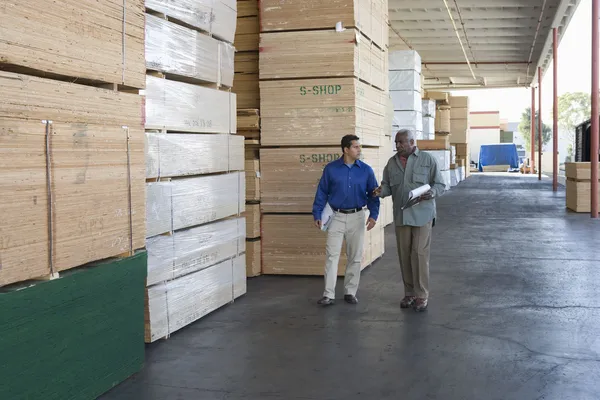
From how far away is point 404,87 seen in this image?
19594 millimetres

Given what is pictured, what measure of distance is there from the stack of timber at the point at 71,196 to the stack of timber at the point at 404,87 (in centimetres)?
1511

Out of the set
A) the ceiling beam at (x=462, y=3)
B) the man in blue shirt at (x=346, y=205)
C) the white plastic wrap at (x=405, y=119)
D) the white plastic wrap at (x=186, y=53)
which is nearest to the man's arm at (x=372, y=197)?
the man in blue shirt at (x=346, y=205)

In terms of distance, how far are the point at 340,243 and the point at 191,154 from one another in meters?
1.82

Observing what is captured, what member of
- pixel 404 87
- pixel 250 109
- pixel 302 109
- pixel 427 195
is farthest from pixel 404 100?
pixel 427 195

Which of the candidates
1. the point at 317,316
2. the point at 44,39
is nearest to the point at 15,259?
the point at 44,39

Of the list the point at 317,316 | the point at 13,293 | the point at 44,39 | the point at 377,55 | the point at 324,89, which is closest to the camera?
the point at 13,293

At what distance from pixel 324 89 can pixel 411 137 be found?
209 centimetres

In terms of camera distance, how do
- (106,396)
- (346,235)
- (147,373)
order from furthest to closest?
1. (346,235)
2. (147,373)
3. (106,396)

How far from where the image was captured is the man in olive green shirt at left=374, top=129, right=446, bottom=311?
6.72m

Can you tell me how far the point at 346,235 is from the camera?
23.6 feet

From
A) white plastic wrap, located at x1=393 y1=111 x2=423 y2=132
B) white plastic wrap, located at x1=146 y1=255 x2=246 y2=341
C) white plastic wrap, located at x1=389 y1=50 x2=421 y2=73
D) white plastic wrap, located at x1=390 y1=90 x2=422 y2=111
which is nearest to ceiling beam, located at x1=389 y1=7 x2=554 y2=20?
white plastic wrap, located at x1=389 y1=50 x2=421 y2=73

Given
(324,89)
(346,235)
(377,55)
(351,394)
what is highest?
(377,55)

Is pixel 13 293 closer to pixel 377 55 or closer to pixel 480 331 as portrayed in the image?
pixel 480 331

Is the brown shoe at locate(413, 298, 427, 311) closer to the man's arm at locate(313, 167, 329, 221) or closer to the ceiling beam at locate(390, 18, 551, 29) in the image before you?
the man's arm at locate(313, 167, 329, 221)
